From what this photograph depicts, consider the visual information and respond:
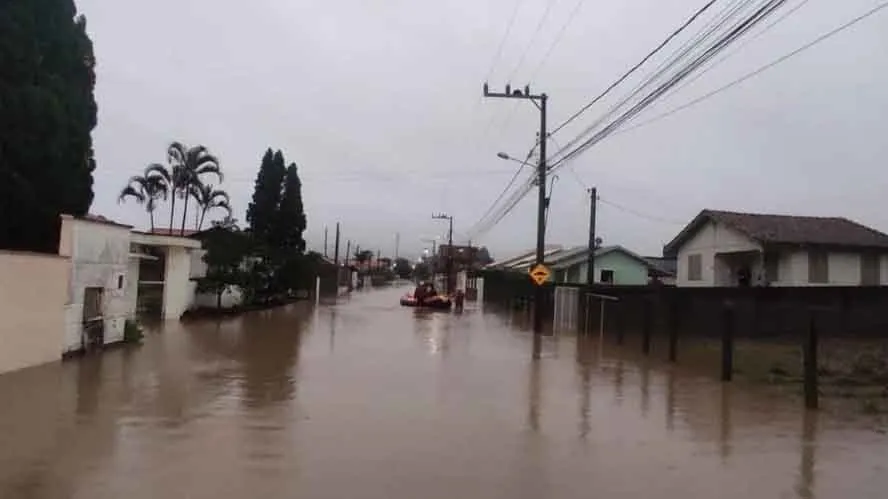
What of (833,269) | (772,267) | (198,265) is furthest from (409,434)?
(198,265)

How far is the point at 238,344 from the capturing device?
2070 cm

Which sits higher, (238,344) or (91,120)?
(91,120)

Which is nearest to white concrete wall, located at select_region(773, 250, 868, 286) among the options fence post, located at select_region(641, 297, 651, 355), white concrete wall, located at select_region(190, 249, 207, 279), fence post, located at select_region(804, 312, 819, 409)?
fence post, located at select_region(641, 297, 651, 355)

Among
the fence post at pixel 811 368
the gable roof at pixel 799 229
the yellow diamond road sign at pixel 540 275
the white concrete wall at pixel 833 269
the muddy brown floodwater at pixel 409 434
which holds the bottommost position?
the muddy brown floodwater at pixel 409 434

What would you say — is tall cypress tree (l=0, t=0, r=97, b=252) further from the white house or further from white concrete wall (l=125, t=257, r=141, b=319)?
the white house

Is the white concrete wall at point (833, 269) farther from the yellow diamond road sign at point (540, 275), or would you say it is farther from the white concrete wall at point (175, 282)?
the white concrete wall at point (175, 282)

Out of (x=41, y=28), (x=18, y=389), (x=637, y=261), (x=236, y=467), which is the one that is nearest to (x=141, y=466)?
(x=236, y=467)

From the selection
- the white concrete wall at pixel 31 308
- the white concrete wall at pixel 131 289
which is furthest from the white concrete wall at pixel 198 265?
the white concrete wall at pixel 31 308

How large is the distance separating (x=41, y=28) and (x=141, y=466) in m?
13.4

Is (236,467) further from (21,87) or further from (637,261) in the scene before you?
(637,261)

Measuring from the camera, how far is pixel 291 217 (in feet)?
167

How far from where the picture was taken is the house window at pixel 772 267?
30875mm

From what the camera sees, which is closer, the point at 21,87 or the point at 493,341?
the point at 21,87

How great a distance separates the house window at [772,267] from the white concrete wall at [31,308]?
24552mm
